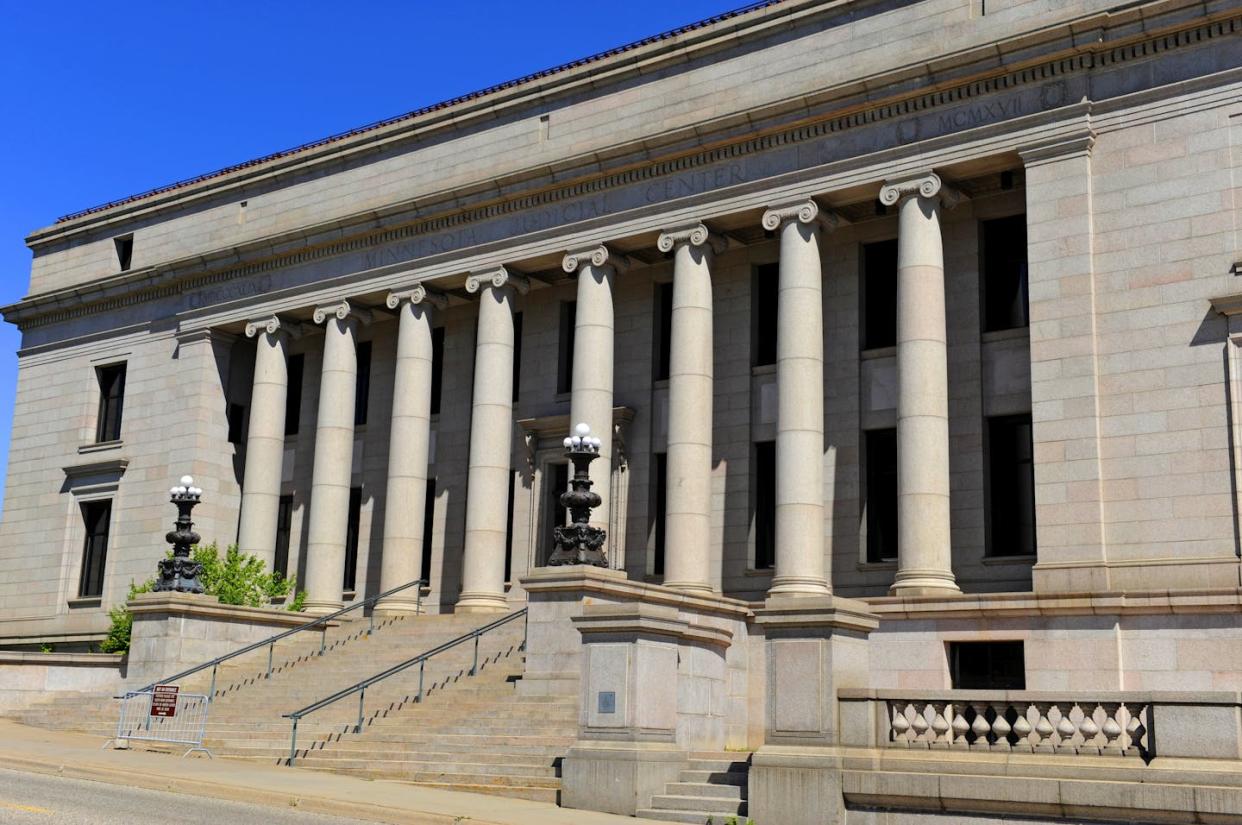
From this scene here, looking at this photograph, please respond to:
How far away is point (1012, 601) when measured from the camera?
26.5 metres

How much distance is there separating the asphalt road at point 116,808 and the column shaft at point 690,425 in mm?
15324

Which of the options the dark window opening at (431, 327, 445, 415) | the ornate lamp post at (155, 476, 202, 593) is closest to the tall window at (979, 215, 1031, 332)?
the dark window opening at (431, 327, 445, 415)

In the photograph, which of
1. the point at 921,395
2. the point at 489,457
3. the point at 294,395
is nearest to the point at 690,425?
the point at 921,395

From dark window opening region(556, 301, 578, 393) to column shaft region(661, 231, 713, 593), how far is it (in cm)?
525

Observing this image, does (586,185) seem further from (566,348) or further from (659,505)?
(659,505)

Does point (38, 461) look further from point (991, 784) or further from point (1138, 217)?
point (991, 784)

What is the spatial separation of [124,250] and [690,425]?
80.2 ft

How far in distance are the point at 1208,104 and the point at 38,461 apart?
125 feet

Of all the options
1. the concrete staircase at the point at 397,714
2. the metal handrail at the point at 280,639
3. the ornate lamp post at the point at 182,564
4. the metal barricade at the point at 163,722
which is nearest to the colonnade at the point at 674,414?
the metal handrail at the point at 280,639

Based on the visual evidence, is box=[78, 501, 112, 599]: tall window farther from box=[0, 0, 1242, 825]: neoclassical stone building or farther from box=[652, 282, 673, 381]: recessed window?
box=[652, 282, 673, 381]: recessed window

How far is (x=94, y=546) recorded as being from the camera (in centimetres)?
4500

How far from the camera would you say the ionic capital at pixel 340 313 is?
1560 inches

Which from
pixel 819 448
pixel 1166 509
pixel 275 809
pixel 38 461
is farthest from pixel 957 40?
pixel 38 461

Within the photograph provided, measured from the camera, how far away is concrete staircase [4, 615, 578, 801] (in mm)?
22266
